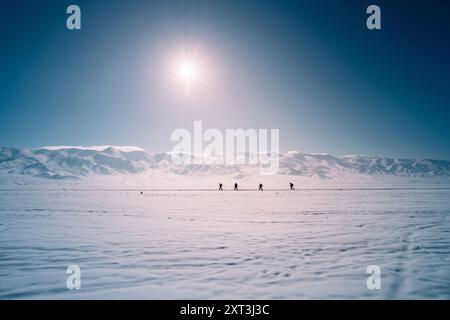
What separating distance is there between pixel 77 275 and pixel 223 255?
2.99 meters

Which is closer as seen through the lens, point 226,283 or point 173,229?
point 226,283

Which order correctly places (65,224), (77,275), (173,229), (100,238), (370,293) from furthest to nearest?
(65,224) → (173,229) → (100,238) → (77,275) → (370,293)

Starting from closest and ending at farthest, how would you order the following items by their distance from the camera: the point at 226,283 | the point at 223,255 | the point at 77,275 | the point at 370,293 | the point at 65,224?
1. the point at 370,293
2. the point at 226,283
3. the point at 77,275
4. the point at 223,255
5. the point at 65,224

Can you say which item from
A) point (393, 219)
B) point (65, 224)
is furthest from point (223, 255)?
point (393, 219)

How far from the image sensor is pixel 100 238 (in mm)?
7992

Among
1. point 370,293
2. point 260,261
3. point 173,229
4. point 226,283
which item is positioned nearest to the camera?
point 370,293
